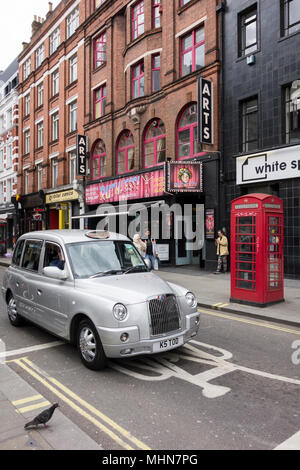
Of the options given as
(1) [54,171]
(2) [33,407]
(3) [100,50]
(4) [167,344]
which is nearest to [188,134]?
(3) [100,50]

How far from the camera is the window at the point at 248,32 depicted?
45.0 feet

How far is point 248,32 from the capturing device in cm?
1402

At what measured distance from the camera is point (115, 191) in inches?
803

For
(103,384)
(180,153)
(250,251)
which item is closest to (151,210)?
(180,153)

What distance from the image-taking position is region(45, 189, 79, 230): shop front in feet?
83.3

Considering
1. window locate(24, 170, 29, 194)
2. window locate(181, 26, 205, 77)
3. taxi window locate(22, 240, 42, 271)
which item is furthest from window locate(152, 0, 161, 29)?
window locate(24, 170, 29, 194)

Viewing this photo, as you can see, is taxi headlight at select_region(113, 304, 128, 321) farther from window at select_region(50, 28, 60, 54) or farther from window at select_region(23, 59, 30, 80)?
window at select_region(23, 59, 30, 80)

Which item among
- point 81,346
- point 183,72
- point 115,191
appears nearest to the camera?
point 81,346

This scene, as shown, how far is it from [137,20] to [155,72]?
3718 millimetres

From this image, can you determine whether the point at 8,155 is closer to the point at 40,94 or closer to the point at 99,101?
the point at 40,94

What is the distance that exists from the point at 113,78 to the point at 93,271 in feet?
62.6

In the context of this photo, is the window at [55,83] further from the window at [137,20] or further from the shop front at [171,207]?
the shop front at [171,207]

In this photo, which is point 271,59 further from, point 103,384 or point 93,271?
point 103,384

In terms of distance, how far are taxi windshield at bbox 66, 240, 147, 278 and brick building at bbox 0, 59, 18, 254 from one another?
30.8 m
